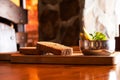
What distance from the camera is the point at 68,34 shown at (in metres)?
3.05

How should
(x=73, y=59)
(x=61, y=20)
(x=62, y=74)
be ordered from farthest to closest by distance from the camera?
(x=61, y=20) → (x=73, y=59) → (x=62, y=74)

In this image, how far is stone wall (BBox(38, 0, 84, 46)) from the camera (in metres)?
2.98

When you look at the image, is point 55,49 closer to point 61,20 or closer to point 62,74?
point 62,74

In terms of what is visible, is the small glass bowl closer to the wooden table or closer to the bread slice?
the bread slice

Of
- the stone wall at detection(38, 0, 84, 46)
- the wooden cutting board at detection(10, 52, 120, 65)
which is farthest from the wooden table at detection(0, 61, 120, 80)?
the stone wall at detection(38, 0, 84, 46)

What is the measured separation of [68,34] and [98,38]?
2.07m

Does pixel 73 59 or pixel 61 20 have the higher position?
pixel 61 20

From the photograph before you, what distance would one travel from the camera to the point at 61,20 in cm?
312

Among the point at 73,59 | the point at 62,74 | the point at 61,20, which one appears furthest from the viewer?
the point at 61,20

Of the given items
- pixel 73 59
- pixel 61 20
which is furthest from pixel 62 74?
pixel 61 20

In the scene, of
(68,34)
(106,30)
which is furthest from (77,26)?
(106,30)

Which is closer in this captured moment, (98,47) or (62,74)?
(62,74)

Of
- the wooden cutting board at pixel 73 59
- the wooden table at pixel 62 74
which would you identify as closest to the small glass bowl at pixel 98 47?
the wooden cutting board at pixel 73 59

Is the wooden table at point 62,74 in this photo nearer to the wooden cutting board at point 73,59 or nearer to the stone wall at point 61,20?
the wooden cutting board at point 73,59
